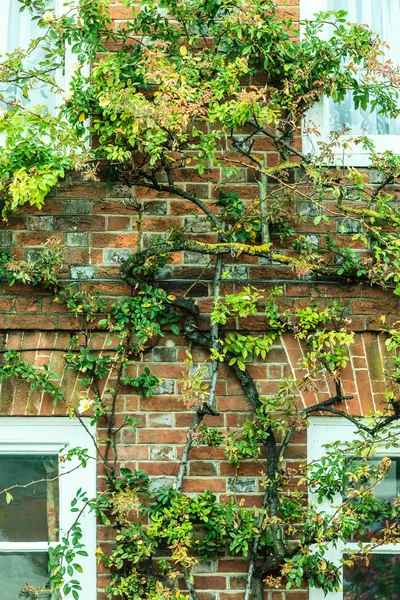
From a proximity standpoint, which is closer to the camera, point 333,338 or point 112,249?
point 333,338

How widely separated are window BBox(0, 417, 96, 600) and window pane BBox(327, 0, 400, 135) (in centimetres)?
223

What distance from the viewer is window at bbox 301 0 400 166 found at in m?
4.64

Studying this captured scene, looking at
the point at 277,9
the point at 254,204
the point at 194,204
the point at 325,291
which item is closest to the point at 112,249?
the point at 194,204

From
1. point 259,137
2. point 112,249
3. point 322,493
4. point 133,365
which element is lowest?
point 322,493

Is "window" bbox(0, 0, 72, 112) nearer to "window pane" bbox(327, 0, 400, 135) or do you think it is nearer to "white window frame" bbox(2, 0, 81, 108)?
"white window frame" bbox(2, 0, 81, 108)

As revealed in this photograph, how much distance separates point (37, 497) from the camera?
448 centimetres

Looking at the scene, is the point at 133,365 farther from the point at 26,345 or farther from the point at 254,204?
the point at 254,204

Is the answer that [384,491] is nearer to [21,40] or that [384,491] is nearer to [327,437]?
[327,437]

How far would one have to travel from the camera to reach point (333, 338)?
417cm

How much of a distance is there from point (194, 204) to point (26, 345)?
1147 mm

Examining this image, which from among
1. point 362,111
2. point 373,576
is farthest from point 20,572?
point 362,111

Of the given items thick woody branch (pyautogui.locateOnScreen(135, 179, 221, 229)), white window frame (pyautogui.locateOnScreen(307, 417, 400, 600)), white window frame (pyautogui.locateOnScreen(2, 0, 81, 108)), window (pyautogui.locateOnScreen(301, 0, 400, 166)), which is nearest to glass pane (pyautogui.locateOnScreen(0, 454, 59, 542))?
white window frame (pyautogui.locateOnScreen(307, 417, 400, 600))

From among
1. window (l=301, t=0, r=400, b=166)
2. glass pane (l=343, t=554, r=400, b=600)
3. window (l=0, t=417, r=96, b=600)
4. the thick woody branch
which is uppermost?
window (l=301, t=0, r=400, b=166)

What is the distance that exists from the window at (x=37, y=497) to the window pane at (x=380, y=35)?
87.8 inches
